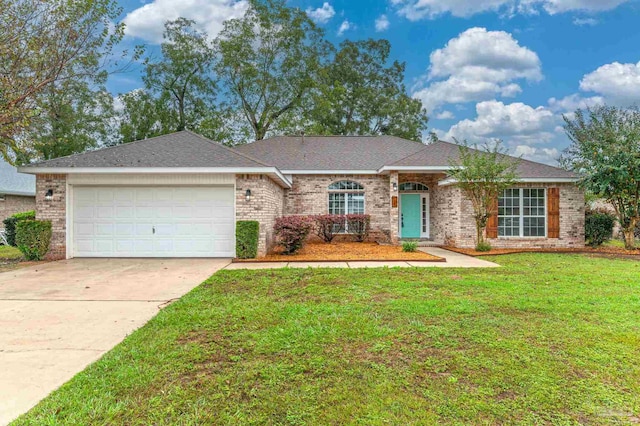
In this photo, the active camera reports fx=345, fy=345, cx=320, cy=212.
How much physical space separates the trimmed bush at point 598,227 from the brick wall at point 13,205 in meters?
25.4

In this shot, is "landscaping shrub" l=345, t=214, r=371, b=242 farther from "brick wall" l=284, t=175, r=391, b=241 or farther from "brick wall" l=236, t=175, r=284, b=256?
"brick wall" l=236, t=175, r=284, b=256

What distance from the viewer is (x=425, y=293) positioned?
5816 mm

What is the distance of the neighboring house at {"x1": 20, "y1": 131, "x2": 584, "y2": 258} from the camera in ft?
33.2

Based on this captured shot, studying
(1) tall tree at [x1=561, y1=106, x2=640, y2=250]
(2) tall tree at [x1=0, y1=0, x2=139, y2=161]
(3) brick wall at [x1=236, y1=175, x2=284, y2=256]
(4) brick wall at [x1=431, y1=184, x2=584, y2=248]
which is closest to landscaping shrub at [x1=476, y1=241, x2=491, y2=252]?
(4) brick wall at [x1=431, y1=184, x2=584, y2=248]

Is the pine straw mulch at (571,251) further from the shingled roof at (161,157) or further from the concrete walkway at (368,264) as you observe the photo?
the shingled roof at (161,157)

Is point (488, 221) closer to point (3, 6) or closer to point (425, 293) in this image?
point (425, 293)

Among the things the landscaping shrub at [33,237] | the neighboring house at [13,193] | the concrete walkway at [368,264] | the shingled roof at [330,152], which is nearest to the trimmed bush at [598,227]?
the concrete walkway at [368,264]

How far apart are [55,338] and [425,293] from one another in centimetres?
516

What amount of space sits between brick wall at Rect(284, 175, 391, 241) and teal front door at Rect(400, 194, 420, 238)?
2.70ft

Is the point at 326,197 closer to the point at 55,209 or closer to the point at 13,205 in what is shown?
the point at 55,209

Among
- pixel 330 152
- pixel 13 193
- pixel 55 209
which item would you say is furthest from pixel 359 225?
pixel 13 193

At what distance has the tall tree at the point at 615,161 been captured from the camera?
11.5 meters

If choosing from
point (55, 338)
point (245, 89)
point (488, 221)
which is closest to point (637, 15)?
point (488, 221)

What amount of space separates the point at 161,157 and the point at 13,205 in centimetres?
1272
